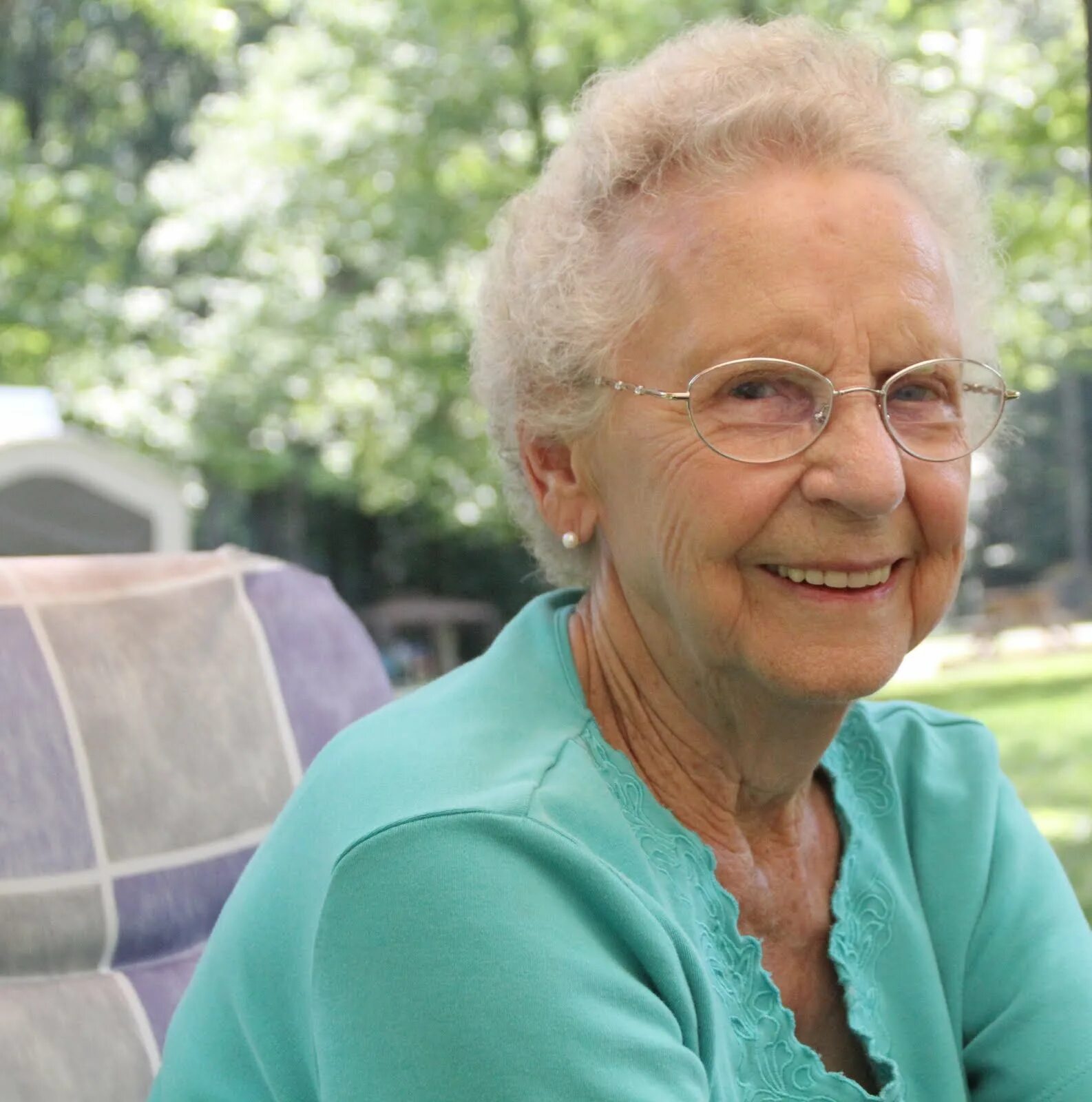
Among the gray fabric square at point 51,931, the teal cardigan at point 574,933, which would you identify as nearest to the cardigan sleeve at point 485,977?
the teal cardigan at point 574,933

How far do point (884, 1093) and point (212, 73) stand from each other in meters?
21.4

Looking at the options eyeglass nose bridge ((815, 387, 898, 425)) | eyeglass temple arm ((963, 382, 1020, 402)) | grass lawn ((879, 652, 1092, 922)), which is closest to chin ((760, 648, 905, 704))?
eyeglass nose bridge ((815, 387, 898, 425))

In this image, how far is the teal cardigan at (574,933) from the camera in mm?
1154

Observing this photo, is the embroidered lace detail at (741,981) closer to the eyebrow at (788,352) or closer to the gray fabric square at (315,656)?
the eyebrow at (788,352)

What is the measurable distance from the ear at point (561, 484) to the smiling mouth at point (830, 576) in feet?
0.78

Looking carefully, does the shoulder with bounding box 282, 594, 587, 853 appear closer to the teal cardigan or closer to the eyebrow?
the teal cardigan

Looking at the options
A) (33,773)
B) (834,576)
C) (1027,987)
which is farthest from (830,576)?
(33,773)

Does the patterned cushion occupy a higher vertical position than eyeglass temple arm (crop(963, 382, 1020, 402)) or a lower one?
lower

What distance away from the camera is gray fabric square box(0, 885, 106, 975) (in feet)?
5.29

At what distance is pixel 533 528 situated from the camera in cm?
181

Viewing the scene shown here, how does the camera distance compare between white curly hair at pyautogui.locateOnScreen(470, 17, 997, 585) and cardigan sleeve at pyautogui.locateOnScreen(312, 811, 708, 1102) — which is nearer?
cardigan sleeve at pyautogui.locateOnScreen(312, 811, 708, 1102)

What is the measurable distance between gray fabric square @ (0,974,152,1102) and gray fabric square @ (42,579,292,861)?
0.16 m

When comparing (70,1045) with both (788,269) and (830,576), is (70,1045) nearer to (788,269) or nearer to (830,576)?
(830,576)

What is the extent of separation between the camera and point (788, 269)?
141 cm
